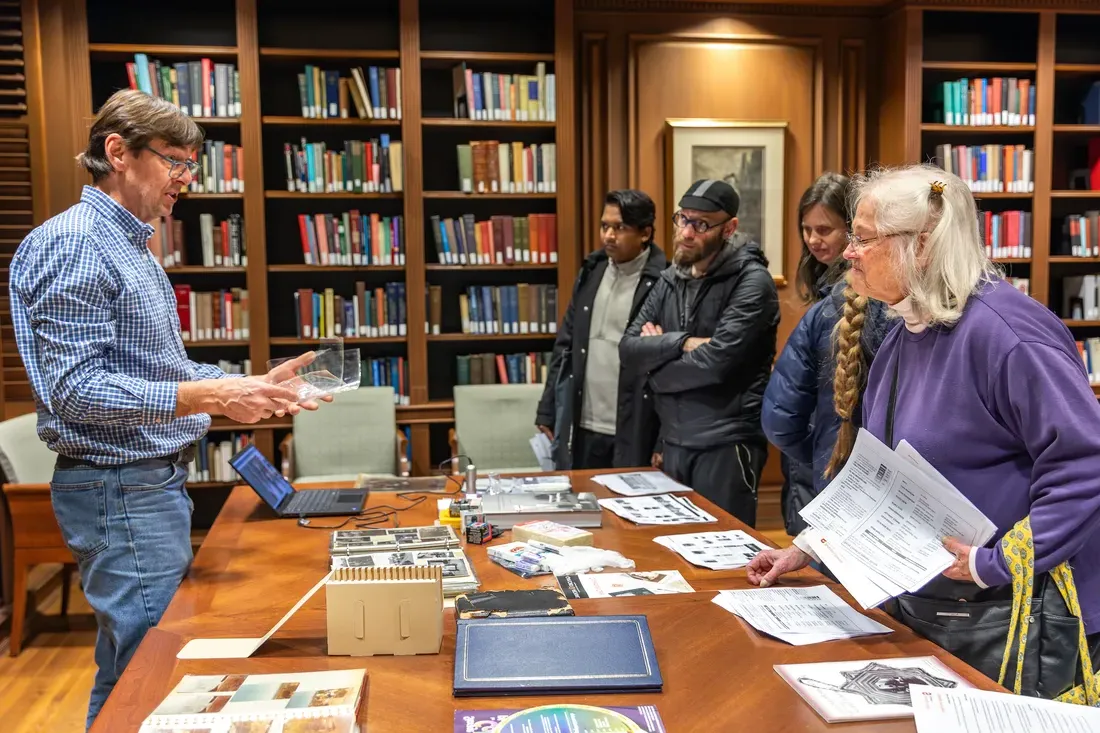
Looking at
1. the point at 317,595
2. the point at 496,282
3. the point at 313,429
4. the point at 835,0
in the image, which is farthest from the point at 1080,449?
the point at 835,0

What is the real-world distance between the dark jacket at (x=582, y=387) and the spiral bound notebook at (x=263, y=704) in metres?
2.21

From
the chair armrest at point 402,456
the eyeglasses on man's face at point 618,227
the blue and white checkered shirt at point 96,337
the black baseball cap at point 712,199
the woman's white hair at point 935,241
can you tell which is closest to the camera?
the woman's white hair at point 935,241

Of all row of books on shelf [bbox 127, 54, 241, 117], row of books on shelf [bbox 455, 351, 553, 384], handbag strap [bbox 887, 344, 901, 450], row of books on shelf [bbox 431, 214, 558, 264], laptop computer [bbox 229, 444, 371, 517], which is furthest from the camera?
row of books on shelf [bbox 455, 351, 553, 384]

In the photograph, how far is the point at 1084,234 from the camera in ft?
17.3

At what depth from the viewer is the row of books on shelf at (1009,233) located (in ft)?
17.3

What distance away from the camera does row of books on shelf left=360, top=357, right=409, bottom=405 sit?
16.0ft

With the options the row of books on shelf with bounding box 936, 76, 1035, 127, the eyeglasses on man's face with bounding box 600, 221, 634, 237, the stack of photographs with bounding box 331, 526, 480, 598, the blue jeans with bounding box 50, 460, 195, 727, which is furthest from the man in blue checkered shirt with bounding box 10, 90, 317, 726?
the row of books on shelf with bounding box 936, 76, 1035, 127

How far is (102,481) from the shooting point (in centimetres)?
199

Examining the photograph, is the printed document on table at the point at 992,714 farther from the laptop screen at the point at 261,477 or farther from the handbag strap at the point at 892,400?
the laptop screen at the point at 261,477

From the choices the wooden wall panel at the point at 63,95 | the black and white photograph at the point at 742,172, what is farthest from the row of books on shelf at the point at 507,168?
the wooden wall panel at the point at 63,95

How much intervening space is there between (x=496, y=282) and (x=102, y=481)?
331 cm

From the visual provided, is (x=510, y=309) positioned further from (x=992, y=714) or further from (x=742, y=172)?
(x=992, y=714)

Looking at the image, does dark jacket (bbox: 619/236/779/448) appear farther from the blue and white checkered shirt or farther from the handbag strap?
the blue and white checkered shirt

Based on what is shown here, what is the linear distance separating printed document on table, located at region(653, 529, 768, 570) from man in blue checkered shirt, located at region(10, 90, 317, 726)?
3.07 feet
